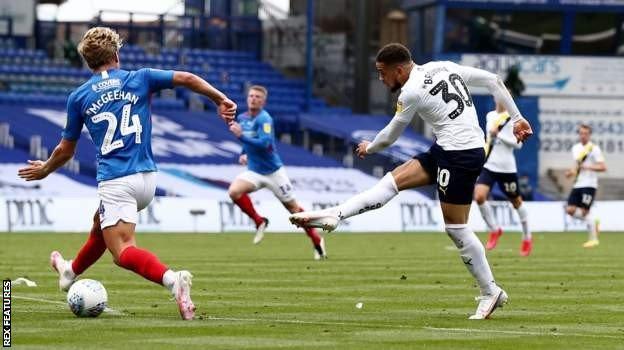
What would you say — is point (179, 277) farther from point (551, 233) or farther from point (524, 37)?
point (524, 37)

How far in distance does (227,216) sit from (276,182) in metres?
11.5

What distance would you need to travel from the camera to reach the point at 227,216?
3634cm

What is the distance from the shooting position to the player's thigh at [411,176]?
1341 cm

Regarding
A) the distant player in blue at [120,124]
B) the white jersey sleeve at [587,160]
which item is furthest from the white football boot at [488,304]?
the white jersey sleeve at [587,160]

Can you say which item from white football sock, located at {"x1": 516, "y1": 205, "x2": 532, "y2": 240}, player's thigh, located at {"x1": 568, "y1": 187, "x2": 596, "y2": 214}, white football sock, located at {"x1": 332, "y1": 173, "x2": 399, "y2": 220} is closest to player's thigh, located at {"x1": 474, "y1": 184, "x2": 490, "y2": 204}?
white football sock, located at {"x1": 516, "y1": 205, "x2": 532, "y2": 240}

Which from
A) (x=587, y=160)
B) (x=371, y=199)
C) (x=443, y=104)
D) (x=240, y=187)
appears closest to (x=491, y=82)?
(x=443, y=104)

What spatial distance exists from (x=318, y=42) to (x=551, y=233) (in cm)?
1839

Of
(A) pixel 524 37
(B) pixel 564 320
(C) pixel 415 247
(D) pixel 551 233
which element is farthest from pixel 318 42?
(B) pixel 564 320

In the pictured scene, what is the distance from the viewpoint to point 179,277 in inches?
474

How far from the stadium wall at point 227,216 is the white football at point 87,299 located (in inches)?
827

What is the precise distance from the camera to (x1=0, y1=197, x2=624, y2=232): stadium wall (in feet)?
111

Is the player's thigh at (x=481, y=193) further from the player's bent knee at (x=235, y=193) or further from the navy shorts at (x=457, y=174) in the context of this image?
the navy shorts at (x=457, y=174)

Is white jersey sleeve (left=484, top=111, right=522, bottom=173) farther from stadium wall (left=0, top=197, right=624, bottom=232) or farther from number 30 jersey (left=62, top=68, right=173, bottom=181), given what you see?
number 30 jersey (left=62, top=68, right=173, bottom=181)

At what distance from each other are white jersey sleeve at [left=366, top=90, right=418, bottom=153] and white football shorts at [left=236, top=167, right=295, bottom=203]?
36.7ft
